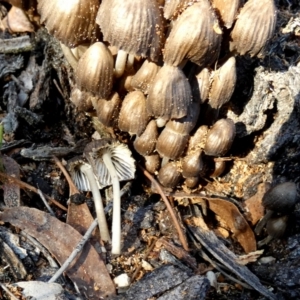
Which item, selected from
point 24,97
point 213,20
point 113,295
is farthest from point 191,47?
point 24,97

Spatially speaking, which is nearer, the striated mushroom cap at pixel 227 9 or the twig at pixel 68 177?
the striated mushroom cap at pixel 227 9

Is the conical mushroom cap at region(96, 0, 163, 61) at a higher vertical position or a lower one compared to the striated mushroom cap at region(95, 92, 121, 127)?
higher

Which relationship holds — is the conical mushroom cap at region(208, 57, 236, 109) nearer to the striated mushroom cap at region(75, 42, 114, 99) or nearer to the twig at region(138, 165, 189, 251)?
the striated mushroom cap at region(75, 42, 114, 99)

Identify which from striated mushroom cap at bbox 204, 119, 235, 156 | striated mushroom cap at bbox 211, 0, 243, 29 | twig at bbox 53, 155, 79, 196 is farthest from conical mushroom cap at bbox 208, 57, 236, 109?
twig at bbox 53, 155, 79, 196

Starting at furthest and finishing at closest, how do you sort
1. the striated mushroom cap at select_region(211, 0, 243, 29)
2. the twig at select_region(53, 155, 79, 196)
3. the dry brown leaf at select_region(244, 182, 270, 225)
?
1. the dry brown leaf at select_region(244, 182, 270, 225)
2. the twig at select_region(53, 155, 79, 196)
3. the striated mushroom cap at select_region(211, 0, 243, 29)

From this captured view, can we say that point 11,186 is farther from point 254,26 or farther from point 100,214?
point 254,26

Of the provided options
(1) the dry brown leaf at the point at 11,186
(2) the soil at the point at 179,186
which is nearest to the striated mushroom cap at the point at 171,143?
(2) the soil at the point at 179,186

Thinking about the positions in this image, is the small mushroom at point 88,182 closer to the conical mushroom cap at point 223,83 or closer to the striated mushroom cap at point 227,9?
the conical mushroom cap at point 223,83
